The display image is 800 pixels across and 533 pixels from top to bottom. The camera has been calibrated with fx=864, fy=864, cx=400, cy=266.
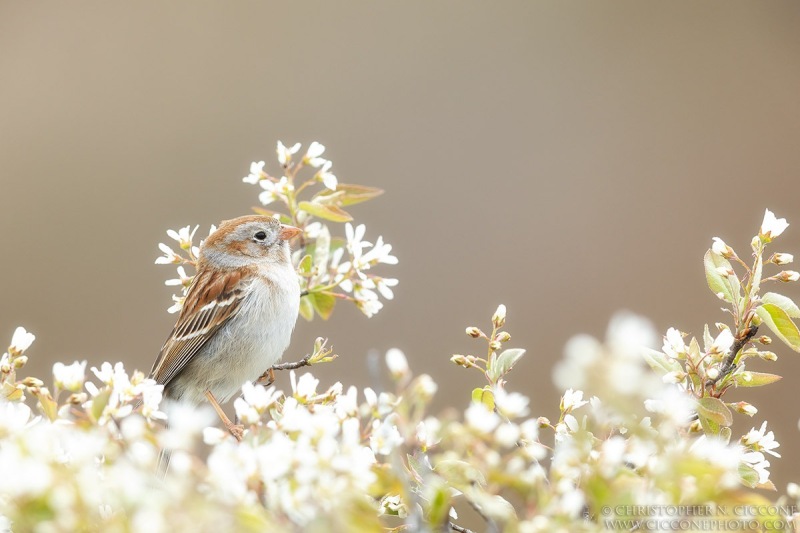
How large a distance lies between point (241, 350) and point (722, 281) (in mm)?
1192

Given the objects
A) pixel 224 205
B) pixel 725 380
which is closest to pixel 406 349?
pixel 224 205

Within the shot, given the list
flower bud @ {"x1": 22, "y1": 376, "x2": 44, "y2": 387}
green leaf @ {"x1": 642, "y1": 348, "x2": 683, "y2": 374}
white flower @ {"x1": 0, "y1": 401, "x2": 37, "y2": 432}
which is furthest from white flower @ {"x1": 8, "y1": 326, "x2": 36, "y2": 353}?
green leaf @ {"x1": 642, "y1": 348, "x2": 683, "y2": 374}

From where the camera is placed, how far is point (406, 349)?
375cm

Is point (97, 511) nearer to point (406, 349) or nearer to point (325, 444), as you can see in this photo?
point (325, 444)

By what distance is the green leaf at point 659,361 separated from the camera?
3.67 feet

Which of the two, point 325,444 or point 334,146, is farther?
point 334,146

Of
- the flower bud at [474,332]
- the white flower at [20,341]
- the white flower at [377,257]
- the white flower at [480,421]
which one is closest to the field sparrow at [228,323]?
the white flower at [377,257]

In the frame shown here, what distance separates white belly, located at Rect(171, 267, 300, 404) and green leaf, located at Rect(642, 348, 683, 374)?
3.41 feet

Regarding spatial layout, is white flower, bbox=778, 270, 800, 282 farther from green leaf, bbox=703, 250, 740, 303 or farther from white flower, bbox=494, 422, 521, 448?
white flower, bbox=494, 422, 521, 448

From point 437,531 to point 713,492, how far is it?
24cm

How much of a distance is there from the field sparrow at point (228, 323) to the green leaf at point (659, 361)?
1.02m

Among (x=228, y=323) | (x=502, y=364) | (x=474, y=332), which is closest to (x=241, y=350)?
(x=228, y=323)

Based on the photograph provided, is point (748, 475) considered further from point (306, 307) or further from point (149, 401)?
point (306, 307)

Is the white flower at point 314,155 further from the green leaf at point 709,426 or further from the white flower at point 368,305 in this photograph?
the green leaf at point 709,426
